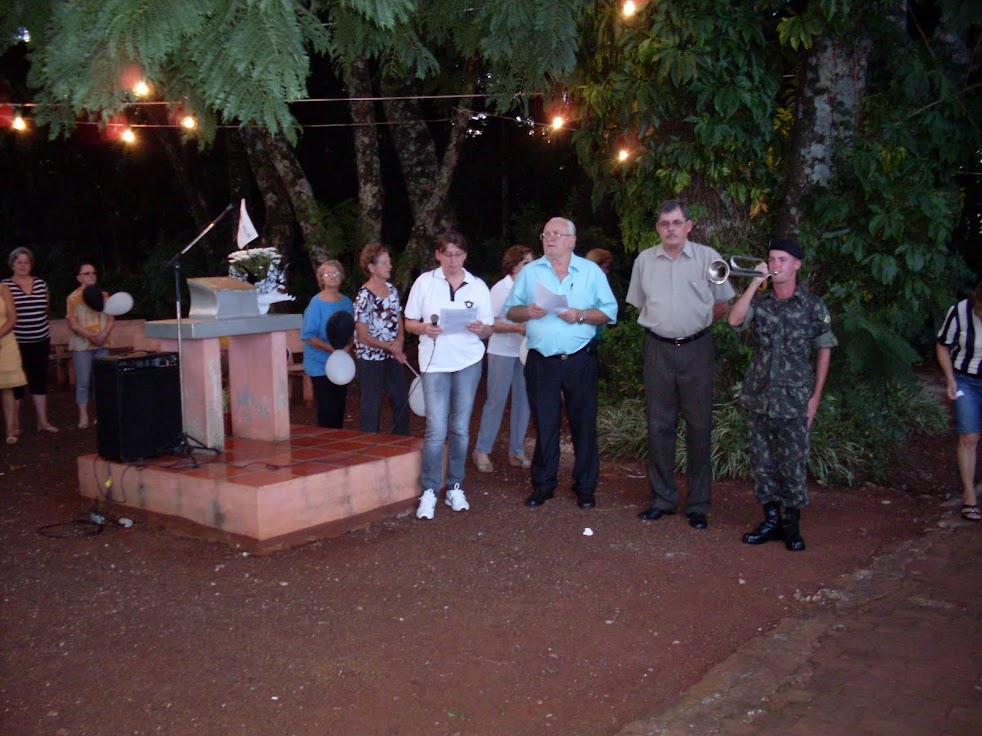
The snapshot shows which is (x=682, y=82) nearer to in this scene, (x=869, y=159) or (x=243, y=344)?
(x=869, y=159)

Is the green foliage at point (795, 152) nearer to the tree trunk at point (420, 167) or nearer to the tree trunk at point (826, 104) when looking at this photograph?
the tree trunk at point (826, 104)

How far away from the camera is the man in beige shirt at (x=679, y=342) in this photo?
6.36 meters

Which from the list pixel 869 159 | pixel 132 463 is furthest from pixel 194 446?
pixel 869 159

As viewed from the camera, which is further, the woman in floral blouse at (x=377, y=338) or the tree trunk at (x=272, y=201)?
the tree trunk at (x=272, y=201)

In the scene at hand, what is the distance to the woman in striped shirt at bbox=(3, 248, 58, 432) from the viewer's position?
31.4ft

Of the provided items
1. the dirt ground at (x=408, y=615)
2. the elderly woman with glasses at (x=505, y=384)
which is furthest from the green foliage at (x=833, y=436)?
the elderly woman with glasses at (x=505, y=384)

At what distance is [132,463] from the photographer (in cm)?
647

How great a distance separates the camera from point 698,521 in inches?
255

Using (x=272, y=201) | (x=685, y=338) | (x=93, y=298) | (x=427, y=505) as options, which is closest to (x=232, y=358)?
(x=427, y=505)

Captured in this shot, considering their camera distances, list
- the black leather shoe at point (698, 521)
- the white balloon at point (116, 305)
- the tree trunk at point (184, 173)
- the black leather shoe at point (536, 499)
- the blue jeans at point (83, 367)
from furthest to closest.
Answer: the tree trunk at point (184, 173) < the blue jeans at point (83, 367) < the white balloon at point (116, 305) < the black leather shoe at point (536, 499) < the black leather shoe at point (698, 521)

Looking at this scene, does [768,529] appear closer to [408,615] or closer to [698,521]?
[698,521]

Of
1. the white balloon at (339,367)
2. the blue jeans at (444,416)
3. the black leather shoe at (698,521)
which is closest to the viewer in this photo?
the black leather shoe at (698,521)

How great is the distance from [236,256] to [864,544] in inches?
245

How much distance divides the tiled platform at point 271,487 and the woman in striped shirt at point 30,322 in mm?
3552
